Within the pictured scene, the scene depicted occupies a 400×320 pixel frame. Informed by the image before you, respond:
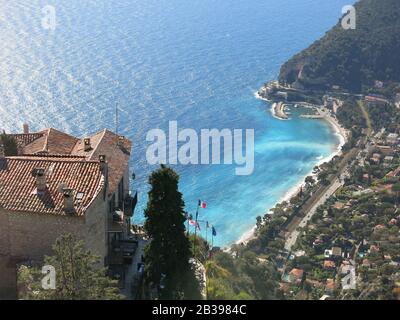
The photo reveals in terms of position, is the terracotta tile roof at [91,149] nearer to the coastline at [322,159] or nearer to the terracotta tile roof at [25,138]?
the terracotta tile roof at [25,138]

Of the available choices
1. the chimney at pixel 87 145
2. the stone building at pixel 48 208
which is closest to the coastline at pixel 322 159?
the chimney at pixel 87 145

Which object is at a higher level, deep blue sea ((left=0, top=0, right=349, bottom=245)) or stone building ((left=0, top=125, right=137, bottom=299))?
deep blue sea ((left=0, top=0, right=349, bottom=245))

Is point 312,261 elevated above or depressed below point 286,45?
below

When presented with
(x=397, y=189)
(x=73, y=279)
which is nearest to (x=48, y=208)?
(x=73, y=279)

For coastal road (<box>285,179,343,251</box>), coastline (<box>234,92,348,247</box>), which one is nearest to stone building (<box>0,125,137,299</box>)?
coastline (<box>234,92,348,247</box>)

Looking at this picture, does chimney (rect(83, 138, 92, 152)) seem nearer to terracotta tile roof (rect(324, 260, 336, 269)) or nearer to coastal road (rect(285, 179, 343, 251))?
terracotta tile roof (rect(324, 260, 336, 269))

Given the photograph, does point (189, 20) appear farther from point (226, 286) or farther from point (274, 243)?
point (226, 286)
